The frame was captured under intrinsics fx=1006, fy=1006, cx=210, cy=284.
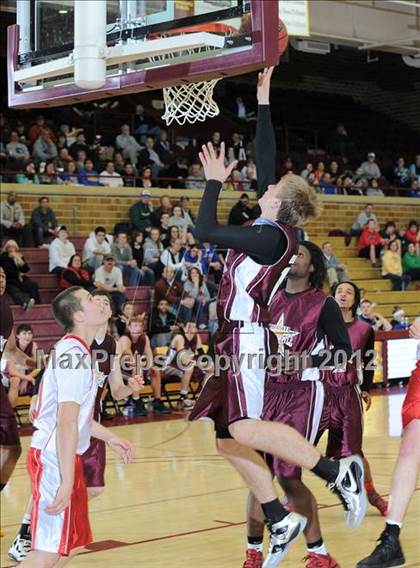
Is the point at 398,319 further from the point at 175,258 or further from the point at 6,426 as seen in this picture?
the point at 6,426

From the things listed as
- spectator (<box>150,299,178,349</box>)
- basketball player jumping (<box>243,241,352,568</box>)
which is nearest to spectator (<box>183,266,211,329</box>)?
spectator (<box>150,299,178,349</box>)

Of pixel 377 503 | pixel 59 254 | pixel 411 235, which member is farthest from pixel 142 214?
pixel 377 503

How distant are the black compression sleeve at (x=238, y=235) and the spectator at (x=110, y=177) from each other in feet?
39.1

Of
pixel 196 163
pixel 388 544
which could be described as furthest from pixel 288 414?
pixel 196 163

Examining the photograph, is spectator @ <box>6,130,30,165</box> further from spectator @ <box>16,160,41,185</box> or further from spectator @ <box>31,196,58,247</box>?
spectator @ <box>31,196,58,247</box>

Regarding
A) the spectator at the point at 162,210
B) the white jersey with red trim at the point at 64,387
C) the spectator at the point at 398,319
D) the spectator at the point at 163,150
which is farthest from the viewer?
the spectator at the point at 163,150

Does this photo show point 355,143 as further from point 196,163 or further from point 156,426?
point 156,426

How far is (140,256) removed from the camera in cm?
1499

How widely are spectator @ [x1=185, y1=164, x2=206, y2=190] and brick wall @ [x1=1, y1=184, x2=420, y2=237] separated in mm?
595

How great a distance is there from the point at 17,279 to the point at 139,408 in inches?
96.3

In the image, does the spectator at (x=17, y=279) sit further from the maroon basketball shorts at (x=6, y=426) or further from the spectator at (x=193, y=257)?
the maroon basketball shorts at (x=6, y=426)

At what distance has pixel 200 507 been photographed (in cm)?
745

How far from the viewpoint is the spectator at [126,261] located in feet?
47.5

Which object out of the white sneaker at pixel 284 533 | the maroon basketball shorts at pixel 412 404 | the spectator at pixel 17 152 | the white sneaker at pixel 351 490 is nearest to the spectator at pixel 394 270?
the spectator at pixel 17 152
